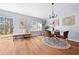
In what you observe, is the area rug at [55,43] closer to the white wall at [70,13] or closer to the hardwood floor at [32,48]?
the hardwood floor at [32,48]

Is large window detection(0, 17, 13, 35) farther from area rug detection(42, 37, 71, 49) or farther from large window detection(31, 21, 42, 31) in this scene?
area rug detection(42, 37, 71, 49)

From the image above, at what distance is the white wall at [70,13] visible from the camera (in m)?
2.15

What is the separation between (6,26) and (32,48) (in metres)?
0.62

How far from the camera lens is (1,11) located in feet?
7.04

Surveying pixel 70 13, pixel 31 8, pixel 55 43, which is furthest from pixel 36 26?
pixel 70 13

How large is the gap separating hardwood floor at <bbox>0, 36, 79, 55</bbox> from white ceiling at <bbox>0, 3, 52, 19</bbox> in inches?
17.3

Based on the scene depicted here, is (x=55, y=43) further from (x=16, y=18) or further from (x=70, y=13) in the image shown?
(x=16, y=18)

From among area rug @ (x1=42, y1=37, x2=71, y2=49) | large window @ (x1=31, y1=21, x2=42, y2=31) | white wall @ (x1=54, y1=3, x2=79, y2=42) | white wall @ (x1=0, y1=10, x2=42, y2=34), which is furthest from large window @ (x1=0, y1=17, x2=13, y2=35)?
white wall @ (x1=54, y1=3, x2=79, y2=42)

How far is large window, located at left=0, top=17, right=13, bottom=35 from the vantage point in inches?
85.0

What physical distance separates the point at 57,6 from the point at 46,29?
1.53ft

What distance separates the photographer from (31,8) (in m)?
2.21
